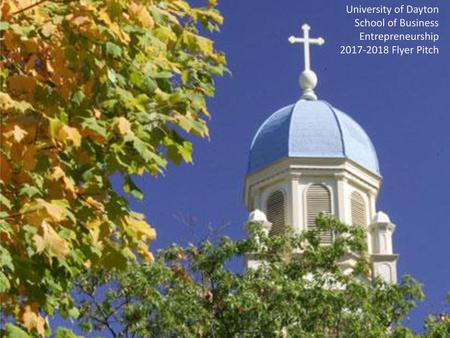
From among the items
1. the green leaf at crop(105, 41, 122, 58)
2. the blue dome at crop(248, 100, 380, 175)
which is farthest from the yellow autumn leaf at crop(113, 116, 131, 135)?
the blue dome at crop(248, 100, 380, 175)

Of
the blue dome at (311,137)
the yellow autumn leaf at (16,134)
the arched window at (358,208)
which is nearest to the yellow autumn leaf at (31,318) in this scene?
the yellow autumn leaf at (16,134)

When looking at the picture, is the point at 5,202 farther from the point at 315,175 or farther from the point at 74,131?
the point at 315,175

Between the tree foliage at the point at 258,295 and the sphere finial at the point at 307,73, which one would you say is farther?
the sphere finial at the point at 307,73

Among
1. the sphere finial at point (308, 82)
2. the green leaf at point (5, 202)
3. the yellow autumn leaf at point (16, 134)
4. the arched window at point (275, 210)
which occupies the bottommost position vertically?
the green leaf at point (5, 202)

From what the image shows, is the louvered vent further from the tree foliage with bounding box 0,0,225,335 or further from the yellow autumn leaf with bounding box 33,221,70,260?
the yellow autumn leaf with bounding box 33,221,70,260

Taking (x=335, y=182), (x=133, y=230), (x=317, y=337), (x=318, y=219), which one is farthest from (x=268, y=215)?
(x=133, y=230)

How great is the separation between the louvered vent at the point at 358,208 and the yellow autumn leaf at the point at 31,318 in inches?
771

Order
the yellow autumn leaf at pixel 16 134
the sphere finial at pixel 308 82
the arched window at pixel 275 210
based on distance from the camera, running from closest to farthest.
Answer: the yellow autumn leaf at pixel 16 134 < the arched window at pixel 275 210 < the sphere finial at pixel 308 82

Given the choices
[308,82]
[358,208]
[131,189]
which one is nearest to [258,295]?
[131,189]

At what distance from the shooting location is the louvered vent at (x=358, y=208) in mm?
25797

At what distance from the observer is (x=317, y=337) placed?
14.6 meters

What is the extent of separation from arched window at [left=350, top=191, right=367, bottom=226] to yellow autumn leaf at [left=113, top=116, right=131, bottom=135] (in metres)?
19.7

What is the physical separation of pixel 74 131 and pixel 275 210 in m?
19.8

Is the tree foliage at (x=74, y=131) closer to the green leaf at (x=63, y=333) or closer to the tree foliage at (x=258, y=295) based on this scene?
the green leaf at (x=63, y=333)
